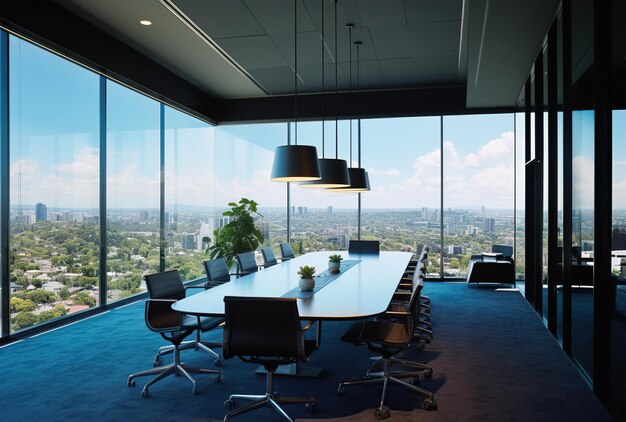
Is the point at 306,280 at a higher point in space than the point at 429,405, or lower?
higher

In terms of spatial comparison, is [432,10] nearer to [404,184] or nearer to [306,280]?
[306,280]

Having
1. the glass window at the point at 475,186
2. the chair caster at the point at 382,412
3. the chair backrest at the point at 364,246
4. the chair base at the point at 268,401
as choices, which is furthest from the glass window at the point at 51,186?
the glass window at the point at 475,186

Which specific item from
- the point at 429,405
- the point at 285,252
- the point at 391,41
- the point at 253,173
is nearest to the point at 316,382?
the point at 429,405

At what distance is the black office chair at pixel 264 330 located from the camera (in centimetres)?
306

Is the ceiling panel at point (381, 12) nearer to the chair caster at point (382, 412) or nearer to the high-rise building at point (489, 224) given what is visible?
the chair caster at point (382, 412)

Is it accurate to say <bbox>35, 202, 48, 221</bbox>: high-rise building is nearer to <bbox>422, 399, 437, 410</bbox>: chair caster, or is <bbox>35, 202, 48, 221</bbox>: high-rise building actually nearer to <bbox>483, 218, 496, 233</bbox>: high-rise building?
<bbox>422, 399, 437, 410</bbox>: chair caster

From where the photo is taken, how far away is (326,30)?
6.37 m

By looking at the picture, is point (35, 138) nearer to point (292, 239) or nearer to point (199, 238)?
point (199, 238)

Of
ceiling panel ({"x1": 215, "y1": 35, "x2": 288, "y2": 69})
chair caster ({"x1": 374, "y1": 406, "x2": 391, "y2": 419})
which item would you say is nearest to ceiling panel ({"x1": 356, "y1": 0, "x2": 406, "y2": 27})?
ceiling panel ({"x1": 215, "y1": 35, "x2": 288, "y2": 69})

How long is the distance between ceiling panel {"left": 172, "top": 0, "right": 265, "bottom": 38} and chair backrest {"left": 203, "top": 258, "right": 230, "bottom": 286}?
A: 9.10ft

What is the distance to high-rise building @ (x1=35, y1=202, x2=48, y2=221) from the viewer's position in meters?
5.75

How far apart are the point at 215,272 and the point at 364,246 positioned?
10.9 feet

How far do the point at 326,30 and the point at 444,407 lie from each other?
467cm

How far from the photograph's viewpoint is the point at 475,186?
9.48 meters
